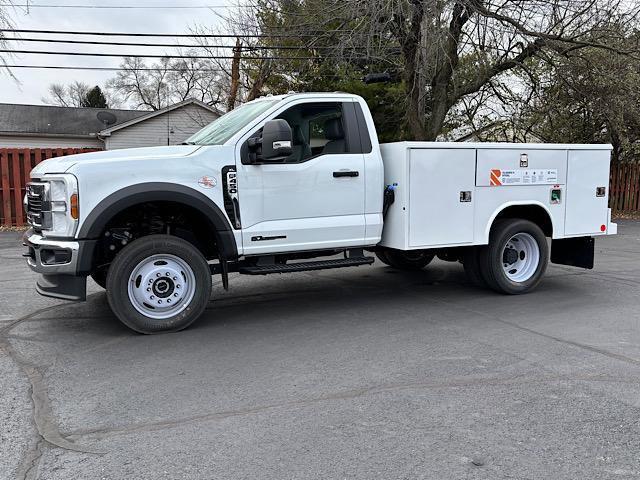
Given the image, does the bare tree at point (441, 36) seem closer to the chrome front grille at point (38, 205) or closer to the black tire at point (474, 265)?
the black tire at point (474, 265)

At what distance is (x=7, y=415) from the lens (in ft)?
13.2

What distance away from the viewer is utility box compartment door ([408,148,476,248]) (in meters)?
6.87

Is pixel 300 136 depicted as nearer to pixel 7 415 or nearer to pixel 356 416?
pixel 356 416

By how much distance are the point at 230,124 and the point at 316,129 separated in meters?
0.97

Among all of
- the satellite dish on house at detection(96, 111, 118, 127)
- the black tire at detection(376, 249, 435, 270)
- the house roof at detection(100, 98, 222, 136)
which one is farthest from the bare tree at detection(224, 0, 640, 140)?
the satellite dish on house at detection(96, 111, 118, 127)

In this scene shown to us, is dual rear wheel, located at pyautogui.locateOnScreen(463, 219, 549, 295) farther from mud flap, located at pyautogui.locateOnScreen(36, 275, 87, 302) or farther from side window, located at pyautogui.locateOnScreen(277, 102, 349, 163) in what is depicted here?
mud flap, located at pyautogui.locateOnScreen(36, 275, 87, 302)

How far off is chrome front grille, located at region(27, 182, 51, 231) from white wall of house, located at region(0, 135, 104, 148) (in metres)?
30.9

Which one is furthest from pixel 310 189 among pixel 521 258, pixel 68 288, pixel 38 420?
pixel 38 420

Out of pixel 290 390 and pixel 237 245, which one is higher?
pixel 237 245

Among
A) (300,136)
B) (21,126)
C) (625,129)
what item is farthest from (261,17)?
(21,126)

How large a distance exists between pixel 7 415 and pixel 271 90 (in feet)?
71.2

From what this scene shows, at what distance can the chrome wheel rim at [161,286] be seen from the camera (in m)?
5.89

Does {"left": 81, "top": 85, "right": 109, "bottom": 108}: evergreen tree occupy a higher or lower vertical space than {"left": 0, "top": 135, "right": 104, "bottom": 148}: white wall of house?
higher

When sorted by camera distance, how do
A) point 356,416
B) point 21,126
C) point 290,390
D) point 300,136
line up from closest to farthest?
point 356,416 < point 290,390 < point 300,136 < point 21,126
